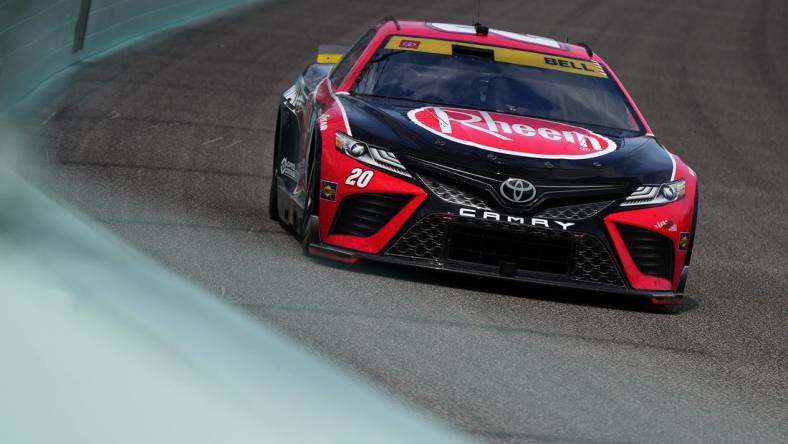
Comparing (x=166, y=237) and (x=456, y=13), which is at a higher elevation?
(x=166, y=237)

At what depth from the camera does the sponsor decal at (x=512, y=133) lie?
699 cm

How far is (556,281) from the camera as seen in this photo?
6.82 meters

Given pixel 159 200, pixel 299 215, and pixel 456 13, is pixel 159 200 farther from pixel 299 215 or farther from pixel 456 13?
pixel 456 13

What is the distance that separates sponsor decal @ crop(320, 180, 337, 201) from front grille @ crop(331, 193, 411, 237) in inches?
2.5

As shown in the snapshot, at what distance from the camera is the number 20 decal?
6863 millimetres

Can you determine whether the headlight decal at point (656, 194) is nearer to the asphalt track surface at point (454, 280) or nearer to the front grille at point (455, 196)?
the asphalt track surface at point (454, 280)

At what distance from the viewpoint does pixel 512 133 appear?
7223 mm

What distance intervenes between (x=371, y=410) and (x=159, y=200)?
14.3 ft

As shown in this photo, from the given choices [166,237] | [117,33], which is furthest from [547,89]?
[117,33]

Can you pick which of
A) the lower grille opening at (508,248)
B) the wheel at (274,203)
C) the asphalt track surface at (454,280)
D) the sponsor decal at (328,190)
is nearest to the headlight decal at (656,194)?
the lower grille opening at (508,248)

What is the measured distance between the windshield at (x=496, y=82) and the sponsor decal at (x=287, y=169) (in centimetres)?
57

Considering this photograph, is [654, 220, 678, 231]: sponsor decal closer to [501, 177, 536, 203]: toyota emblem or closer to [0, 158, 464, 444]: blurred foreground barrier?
[501, 177, 536, 203]: toyota emblem

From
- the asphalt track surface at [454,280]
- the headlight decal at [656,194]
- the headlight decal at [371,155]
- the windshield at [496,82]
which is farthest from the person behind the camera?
the windshield at [496,82]

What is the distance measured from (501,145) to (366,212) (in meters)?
0.74
